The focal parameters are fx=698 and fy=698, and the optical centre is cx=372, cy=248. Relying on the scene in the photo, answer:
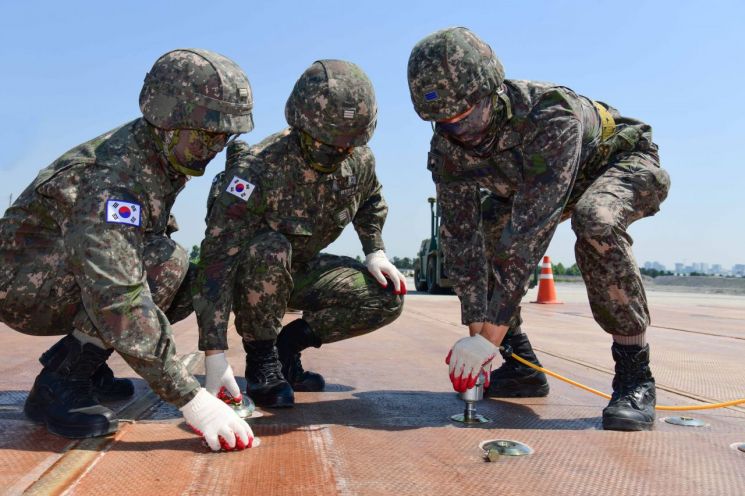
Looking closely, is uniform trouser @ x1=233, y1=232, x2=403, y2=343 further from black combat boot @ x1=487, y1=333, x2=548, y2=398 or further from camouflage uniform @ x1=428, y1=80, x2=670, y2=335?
black combat boot @ x1=487, y1=333, x2=548, y2=398

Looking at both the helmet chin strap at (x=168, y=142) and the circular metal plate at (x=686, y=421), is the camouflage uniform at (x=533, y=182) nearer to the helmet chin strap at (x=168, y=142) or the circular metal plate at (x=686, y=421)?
the circular metal plate at (x=686, y=421)

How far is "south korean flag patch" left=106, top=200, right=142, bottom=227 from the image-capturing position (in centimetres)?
205

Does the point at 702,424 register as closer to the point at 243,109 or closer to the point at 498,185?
the point at 498,185

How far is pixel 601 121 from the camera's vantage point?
2898mm

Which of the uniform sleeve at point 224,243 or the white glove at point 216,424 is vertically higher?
the uniform sleeve at point 224,243

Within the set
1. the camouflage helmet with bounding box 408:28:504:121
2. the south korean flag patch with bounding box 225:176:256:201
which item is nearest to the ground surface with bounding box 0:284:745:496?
the south korean flag patch with bounding box 225:176:256:201

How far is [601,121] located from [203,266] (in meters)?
1.72

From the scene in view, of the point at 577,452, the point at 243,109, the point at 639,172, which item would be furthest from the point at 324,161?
the point at 577,452

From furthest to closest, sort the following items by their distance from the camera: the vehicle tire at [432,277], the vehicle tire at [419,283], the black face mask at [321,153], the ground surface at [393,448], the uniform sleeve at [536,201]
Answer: the vehicle tire at [419,283], the vehicle tire at [432,277], the black face mask at [321,153], the uniform sleeve at [536,201], the ground surface at [393,448]

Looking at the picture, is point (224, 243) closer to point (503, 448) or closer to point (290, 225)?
point (290, 225)

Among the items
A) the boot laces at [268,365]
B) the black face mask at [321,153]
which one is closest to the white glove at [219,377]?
the boot laces at [268,365]

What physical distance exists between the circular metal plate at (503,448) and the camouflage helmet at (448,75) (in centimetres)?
118

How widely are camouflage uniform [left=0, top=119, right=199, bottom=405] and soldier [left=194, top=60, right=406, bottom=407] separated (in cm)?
27

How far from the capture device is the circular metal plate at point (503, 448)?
1870mm
